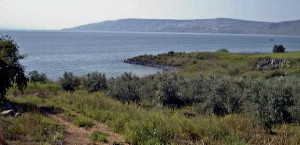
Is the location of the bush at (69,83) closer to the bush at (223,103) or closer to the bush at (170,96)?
the bush at (170,96)

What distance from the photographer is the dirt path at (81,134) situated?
1067 cm

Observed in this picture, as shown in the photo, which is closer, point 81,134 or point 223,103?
A: point 81,134

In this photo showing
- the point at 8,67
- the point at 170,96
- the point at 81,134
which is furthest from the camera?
the point at 170,96

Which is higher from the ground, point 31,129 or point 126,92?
point 31,129

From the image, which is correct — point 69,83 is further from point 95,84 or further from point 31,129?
point 31,129

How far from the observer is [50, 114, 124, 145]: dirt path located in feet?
35.0

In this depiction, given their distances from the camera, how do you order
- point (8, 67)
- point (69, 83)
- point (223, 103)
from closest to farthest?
point (223, 103) → point (8, 67) → point (69, 83)

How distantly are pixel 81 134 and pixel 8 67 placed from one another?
8.01 metres

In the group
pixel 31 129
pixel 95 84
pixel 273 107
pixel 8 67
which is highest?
pixel 8 67

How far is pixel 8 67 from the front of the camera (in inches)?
704

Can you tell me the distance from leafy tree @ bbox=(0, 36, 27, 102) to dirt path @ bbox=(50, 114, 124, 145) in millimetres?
4928

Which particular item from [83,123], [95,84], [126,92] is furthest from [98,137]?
[95,84]

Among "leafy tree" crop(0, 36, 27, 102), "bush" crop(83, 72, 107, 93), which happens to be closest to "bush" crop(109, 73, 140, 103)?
"bush" crop(83, 72, 107, 93)

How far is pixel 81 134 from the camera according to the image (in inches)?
464
